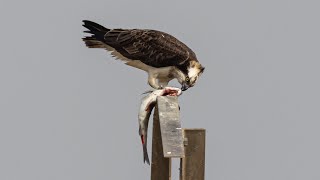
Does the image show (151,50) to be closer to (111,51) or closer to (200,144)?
(111,51)

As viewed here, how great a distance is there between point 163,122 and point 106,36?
101 centimetres

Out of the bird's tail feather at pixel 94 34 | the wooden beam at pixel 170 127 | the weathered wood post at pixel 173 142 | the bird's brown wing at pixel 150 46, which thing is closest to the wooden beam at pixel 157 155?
the weathered wood post at pixel 173 142

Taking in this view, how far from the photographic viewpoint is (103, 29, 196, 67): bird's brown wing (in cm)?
603

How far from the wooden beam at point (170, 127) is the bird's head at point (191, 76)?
0.82 ft

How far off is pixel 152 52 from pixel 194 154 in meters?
0.92

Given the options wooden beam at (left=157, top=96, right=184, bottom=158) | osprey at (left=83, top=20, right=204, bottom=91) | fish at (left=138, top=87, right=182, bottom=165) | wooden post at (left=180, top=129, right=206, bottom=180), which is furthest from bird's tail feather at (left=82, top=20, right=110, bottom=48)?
wooden post at (left=180, top=129, right=206, bottom=180)

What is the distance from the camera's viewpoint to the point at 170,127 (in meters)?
5.48

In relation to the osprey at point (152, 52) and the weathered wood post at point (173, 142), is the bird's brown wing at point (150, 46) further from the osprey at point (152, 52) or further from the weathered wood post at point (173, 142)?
the weathered wood post at point (173, 142)

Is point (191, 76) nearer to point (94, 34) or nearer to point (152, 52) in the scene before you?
point (152, 52)

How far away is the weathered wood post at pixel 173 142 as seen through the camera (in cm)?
541

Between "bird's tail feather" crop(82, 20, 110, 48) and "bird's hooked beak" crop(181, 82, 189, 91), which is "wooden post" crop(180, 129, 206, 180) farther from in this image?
"bird's tail feather" crop(82, 20, 110, 48)

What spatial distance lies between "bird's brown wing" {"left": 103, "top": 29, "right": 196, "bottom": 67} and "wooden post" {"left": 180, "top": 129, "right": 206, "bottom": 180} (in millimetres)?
647

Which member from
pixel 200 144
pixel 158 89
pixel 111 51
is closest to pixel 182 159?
pixel 200 144

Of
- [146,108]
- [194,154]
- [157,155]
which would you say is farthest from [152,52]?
[194,154]
